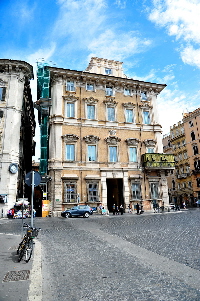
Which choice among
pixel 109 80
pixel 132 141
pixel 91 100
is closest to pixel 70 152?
pixel 91 100

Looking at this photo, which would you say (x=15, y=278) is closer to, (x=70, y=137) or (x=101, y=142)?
(x=70, y=137)

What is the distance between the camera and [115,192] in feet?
99.8

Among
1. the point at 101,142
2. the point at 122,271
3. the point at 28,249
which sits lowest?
the point at 122,271

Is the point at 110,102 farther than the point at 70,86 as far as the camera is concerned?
Yes

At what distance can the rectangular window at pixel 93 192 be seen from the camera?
26175 mm

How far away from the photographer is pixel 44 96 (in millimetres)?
28016

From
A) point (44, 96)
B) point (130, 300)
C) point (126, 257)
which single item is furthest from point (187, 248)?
point (44, 96)

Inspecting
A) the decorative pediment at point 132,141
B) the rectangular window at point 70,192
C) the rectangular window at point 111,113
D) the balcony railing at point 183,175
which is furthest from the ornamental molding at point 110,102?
the balcony railing at point 183,175

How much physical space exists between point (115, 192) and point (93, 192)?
4897 mm

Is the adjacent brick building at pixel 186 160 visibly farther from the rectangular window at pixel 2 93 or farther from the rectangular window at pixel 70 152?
the rectangular window at pixel 2 93

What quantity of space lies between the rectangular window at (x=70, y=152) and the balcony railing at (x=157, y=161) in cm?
870

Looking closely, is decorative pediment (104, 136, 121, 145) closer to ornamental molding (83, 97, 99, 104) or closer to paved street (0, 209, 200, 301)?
ornamental molding (83, 97, 99, 104)

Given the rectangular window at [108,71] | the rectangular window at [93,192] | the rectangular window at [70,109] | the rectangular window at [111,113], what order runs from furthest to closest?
the rectangular window at [108,71] → the rectangular window at [111,113] → the rectangular window at [70,109] → the rectangular window at [93,192]

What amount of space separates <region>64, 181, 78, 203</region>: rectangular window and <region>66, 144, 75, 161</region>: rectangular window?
2.75m
